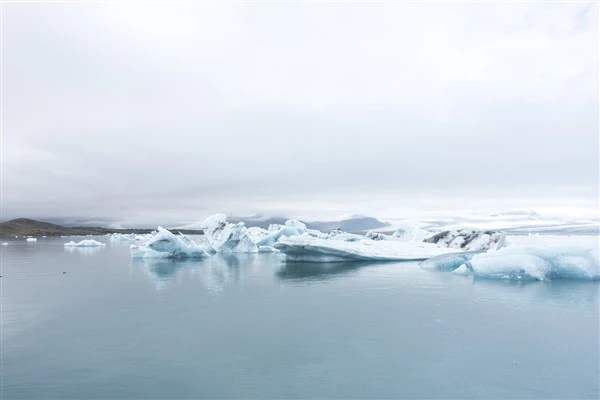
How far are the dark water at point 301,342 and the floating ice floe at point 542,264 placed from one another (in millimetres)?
1343

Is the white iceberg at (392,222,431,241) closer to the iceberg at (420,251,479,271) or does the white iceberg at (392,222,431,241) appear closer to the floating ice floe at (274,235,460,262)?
the floating ice floe at (274,235,460,262)

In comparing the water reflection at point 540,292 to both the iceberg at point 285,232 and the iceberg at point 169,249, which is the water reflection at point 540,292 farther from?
the iceberg at point 169,249

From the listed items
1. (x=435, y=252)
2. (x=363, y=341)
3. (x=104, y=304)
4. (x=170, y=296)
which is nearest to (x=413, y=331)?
(x=363, y=341)

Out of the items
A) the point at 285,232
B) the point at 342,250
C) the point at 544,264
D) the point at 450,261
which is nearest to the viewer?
the point at 544,264

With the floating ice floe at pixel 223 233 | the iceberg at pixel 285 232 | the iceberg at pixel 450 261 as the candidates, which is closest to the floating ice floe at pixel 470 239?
the iceberg at pixel 450 261

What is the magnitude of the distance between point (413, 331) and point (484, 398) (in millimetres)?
2753

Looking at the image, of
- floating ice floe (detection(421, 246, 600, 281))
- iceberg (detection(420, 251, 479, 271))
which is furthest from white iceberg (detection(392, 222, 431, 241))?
floating ice floe (detection(421, 246, 600, 281))

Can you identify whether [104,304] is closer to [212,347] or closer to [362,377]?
[212,347]

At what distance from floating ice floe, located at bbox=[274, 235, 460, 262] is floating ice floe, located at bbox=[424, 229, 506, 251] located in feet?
12.3

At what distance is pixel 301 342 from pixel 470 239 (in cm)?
2244

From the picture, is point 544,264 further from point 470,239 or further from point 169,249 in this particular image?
point 169,249

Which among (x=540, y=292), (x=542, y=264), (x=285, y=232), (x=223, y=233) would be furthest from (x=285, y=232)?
(x=540, y=292)

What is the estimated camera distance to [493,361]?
5.88 m

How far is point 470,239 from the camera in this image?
86.8 ft
